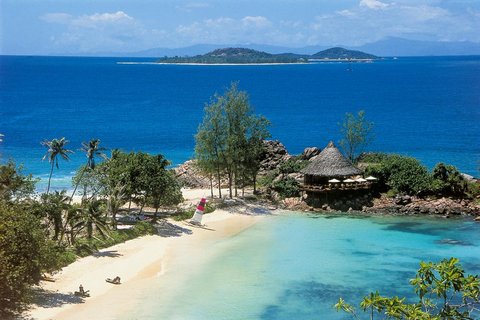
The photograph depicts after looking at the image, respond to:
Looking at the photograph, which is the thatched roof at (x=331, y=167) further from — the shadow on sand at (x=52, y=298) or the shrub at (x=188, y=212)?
the shadow on sand at (x=52, y=298)

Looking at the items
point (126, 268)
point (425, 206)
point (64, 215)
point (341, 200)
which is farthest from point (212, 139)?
point (126, 268)

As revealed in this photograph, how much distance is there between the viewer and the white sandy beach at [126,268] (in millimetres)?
27984

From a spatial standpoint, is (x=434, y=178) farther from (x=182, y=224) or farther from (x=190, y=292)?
(x=190, y=292)

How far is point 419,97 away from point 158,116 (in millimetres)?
75504

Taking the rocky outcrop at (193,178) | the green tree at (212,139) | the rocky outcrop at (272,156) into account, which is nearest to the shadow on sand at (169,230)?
the green tree at (212,139)

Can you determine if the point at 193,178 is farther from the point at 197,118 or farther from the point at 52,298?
the point at 197,118

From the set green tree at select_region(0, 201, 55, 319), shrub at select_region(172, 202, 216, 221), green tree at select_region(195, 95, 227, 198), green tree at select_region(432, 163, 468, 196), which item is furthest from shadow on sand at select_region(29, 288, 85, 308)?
green tree at select_region(432, 163, 468, 196)

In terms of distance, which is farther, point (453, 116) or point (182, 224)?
point (453, 116)

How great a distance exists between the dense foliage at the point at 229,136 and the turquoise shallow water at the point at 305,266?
23.3 feet

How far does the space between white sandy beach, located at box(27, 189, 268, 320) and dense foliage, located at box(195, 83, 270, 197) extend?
574 centimetres

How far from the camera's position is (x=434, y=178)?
49.9 meters

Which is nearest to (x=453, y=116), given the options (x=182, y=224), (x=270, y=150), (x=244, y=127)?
(x=270, y=150)

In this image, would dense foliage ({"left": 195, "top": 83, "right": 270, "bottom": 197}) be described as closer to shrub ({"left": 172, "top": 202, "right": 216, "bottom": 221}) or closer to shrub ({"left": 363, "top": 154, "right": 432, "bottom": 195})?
shrub ({"left": 172, "top": 202, "right": 216, "bottom": 221})

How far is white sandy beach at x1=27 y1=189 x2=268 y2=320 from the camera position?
91.8ft
